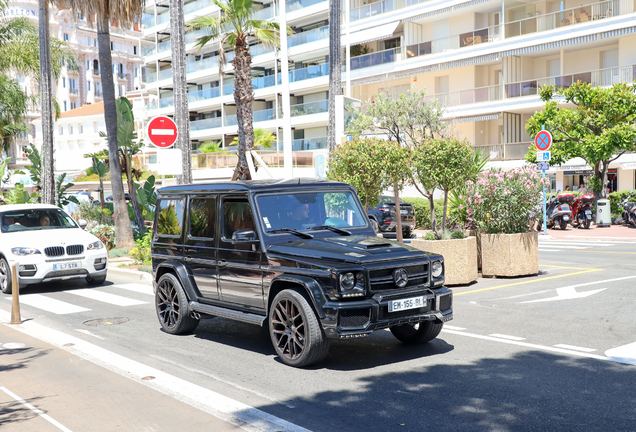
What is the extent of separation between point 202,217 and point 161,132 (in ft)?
19.9

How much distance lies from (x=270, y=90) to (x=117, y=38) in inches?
2434

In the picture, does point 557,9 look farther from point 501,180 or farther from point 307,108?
point 501,180

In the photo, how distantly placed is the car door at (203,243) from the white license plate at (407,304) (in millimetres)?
2475

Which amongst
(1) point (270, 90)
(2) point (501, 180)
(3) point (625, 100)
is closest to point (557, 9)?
(3) point (625, 100)

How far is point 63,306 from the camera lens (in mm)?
11078

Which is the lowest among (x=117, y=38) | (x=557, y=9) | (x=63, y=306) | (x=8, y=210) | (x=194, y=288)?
(x=63, y=306)

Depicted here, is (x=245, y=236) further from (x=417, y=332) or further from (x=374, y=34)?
(x=374, y=34)

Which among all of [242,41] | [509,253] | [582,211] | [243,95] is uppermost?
[242,41]

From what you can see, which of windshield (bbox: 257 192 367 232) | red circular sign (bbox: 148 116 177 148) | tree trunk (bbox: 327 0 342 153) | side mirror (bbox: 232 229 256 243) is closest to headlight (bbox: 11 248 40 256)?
red circular sign (bbox: 148 116 177 148)

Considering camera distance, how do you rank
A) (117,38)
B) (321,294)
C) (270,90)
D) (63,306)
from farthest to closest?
(117,38) < (270,90) < (63,306) < (321,294)

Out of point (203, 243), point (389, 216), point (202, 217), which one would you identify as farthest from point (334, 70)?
point (203, 243)

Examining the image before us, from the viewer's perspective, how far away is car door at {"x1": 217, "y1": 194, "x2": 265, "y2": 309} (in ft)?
23.5

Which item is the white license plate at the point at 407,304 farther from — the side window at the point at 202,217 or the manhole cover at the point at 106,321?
the manhole cover at the point at 106,321

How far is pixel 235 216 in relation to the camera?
25.0ft
